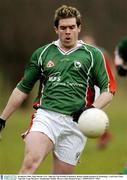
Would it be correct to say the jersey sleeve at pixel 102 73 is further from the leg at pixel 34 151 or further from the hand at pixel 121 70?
the hand at pixel 121 70

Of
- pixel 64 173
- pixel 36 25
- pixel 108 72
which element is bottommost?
pixel 36 25

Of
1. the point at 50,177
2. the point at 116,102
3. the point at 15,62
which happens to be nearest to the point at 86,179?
the point at 50,177

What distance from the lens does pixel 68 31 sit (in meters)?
10.8

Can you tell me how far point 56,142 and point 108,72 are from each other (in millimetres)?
875

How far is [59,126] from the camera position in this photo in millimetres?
10852

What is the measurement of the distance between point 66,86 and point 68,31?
21.6 inches

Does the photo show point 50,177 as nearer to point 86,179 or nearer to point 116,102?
point 86,179

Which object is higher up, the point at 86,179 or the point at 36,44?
the point at 86,179

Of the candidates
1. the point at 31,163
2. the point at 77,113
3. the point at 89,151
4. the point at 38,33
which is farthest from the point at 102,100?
the point at 38,33

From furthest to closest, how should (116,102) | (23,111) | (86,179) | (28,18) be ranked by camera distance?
(28,18) < (116,102) < (23,111) < (86,179)

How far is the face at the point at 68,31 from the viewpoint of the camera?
10.8 metres

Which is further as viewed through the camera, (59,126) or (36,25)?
(36,25)

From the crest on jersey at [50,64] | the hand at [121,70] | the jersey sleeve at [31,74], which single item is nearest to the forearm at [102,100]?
the crest on jersey at [50,64]

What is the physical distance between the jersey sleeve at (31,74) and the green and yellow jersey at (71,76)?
0.03 feet
